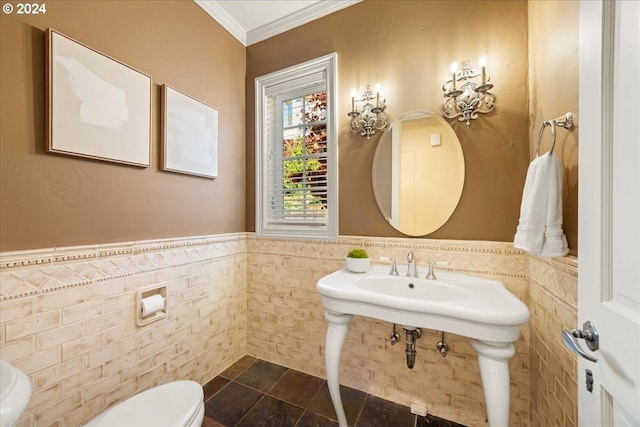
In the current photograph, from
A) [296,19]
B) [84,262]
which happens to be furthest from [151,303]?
[296,19]

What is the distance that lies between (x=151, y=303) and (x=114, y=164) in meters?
0.75

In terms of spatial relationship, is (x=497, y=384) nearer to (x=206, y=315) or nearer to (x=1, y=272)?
(x=206, y=315)

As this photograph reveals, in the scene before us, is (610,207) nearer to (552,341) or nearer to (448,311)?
(448,311)

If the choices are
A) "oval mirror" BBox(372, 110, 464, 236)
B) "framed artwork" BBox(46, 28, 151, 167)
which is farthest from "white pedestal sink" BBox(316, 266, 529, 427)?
"framed artwork" BBox(46, 28, 151, 167)

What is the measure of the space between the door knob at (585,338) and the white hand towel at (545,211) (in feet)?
1.23

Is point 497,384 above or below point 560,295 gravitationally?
below

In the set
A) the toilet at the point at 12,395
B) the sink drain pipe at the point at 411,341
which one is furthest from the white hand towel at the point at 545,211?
the toilet at the point at 12,395

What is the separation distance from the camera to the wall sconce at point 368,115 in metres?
1.57

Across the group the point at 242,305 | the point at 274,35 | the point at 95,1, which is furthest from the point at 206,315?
the point at 274,35

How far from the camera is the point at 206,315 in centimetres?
169

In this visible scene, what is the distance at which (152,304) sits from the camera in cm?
132

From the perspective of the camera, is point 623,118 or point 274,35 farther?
point 274,35

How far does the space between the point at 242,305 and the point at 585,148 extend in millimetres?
2121

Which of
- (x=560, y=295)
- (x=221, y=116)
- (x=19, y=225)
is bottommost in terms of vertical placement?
(x=560, y=295)
